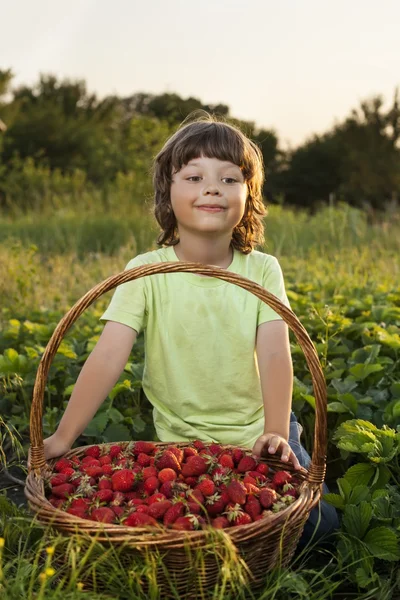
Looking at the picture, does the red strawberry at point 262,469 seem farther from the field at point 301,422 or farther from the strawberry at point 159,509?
the strawberry at point 159,509

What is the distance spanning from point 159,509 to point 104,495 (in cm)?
17

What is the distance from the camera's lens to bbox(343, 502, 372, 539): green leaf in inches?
78.6

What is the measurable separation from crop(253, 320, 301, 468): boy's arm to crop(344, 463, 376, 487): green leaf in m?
0.25

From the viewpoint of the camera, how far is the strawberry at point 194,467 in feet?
6.23

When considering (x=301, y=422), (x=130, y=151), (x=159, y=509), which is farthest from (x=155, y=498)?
(x=130, y=151)

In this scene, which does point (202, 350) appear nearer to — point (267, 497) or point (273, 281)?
point (273, 281)

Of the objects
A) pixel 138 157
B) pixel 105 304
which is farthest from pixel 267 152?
pixel 105 304

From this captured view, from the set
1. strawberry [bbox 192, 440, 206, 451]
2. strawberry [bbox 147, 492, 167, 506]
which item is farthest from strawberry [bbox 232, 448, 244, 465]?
strawberry [bbox 147, 492, 167, 506]

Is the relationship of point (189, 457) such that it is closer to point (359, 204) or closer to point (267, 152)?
point (359, 204)

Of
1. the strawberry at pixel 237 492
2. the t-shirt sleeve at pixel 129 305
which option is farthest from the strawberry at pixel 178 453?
the t-shirt sleeve at pixel 129 305

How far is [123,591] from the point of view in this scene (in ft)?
5.33

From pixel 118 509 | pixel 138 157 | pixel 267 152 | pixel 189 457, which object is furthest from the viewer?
pixel 267 152

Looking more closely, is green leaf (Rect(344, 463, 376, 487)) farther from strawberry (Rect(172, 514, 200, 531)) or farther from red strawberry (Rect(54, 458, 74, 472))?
red strawberry (Rect(54, 458, 74, 472))

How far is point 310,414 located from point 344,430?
20.0 inches
